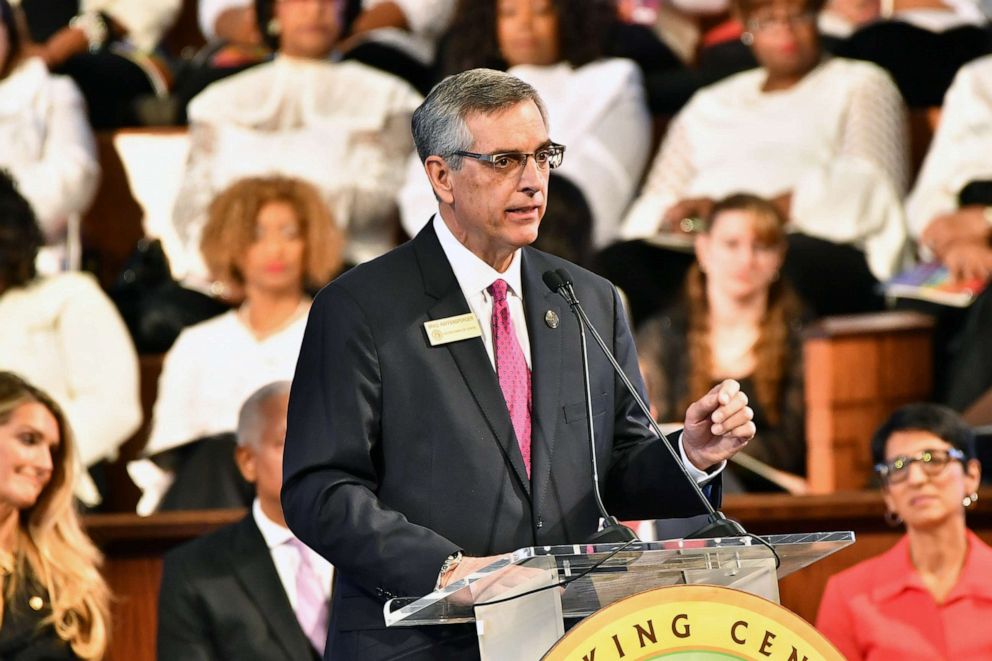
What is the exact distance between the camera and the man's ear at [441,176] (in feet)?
6.70

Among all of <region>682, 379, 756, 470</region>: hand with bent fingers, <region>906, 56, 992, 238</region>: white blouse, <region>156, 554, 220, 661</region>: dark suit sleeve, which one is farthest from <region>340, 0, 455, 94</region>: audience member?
<region>682, 379, 756, 470</region>: hand with bent fingers

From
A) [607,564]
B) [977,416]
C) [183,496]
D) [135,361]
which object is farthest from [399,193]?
[607,564]

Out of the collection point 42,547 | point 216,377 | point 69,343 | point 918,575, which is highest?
point 69,343

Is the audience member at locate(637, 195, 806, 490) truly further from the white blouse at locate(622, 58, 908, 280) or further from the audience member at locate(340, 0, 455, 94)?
the audience member at locate(340, 0, 455, 94)

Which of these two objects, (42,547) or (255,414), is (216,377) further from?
(42,547)

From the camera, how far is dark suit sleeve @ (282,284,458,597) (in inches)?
73.4

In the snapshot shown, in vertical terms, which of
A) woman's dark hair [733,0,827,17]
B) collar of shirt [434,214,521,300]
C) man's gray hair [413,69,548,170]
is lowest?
collar of shirt [434,214,521,300]

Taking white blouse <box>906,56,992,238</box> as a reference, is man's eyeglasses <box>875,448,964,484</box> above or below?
below

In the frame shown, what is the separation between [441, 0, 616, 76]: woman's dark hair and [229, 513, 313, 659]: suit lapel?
7.15 feet

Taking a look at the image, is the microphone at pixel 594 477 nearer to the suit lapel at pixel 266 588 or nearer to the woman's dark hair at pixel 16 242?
the suit lapel at pixel 266 588

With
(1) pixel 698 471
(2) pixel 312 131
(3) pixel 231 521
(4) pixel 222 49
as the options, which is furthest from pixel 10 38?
(1) pixel 698 471

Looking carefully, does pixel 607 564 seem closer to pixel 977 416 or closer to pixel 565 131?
pixel 977 416

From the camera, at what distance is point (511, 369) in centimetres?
205

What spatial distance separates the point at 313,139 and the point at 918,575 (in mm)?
2483
